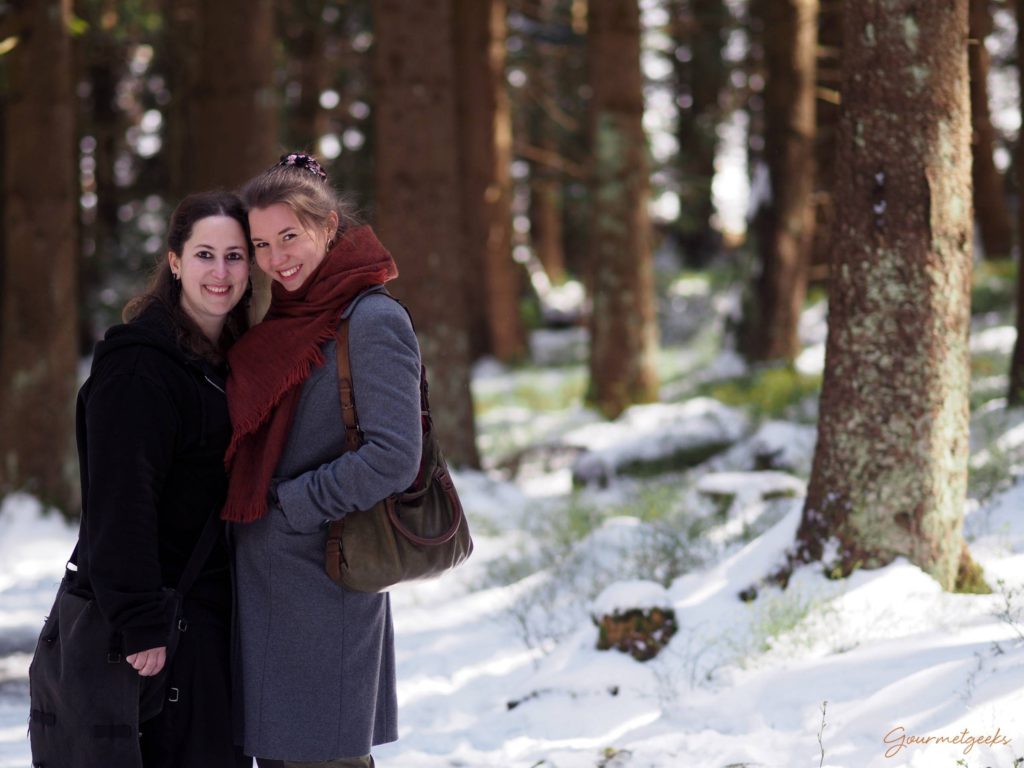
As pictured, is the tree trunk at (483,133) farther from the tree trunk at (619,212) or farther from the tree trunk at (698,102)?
the tree trunk at (698,102)

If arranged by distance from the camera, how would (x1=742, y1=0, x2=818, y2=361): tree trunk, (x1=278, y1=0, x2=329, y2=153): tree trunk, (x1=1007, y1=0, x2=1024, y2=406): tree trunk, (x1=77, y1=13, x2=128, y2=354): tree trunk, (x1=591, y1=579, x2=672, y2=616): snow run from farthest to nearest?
(x1=278, y1=0, x2=329, y2=153): tree trunk < (x1=77, y1=13, x2=128, y2=354): tree trunk < (x1=742, y1=0, x2=818, y2=361): tree trunk < (x1=1007, y1=0, x2=1024, y2=406): tree trunk < (x1=591, y1=579, x2=672, y2=616): snow

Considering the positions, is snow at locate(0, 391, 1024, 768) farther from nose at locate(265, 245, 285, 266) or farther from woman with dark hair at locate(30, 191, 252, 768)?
nose at locate(265, 245, 285, 266)

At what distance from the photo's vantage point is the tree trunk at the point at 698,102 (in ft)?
74.2

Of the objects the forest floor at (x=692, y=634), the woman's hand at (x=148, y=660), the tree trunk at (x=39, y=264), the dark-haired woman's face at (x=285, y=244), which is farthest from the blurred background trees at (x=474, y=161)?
the woman's hand at (x=148, y=660)

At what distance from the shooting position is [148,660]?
3.11 m

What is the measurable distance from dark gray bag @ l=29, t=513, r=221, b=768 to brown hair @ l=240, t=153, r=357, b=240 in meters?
1.12

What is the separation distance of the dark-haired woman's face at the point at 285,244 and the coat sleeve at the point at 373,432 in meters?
0.23

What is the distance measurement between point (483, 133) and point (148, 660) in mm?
14823

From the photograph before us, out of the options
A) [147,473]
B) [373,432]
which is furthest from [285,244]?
[147,473]

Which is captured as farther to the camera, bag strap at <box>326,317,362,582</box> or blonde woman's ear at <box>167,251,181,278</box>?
blonde woman's ear at <box>167,251,181,278</box>

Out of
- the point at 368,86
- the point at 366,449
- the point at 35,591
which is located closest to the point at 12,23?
the point at 35,591

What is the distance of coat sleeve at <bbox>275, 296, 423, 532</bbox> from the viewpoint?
3.13m

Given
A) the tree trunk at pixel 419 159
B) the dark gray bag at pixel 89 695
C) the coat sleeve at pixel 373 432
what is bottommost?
the dark gray bag at pixel 89 695

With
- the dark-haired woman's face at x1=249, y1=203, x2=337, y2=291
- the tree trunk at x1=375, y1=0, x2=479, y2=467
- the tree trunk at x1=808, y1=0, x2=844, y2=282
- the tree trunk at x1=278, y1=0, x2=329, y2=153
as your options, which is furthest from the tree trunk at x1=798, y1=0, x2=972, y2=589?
the tree trunk at x1=278, y1=0, x2=329, y2=153
